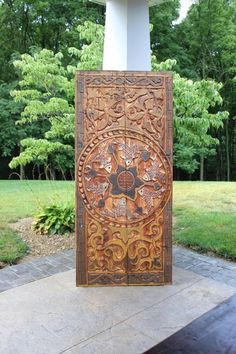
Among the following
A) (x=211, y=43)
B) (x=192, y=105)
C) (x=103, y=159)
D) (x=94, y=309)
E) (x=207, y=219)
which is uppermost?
(x=211, y=43)

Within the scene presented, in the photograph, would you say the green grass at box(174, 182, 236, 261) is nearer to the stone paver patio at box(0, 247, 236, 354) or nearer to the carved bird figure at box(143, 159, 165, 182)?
the stone paver patio at box(0, 247, 236, 354)

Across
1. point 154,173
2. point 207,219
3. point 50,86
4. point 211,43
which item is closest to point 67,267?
point 154,173

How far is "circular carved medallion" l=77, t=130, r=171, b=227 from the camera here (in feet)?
8.88

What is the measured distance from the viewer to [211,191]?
23.1 ft

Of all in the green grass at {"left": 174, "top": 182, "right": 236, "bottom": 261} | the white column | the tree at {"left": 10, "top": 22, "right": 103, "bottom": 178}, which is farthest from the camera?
the tree at {"left": 10, "top": 22, "right": 103, "bottom": 178}

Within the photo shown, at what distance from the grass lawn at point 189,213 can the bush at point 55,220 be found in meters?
0.31

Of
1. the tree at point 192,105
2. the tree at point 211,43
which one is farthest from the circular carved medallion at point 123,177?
the tree at point 211,43

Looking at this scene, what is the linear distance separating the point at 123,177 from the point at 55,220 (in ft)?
6.12

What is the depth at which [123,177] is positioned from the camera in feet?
8.94

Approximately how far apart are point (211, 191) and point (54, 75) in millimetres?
3982

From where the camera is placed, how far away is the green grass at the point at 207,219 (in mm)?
3758

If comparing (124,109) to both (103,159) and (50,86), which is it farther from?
(50,86)

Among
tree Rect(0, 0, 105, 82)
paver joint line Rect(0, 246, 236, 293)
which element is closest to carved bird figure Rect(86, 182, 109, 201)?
paver joint line Rect(0, 246, 236, 293)

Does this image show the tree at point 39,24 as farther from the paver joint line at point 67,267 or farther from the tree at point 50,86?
the paver joint line at point 67,267
